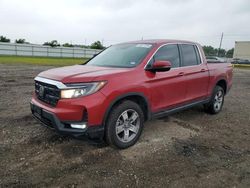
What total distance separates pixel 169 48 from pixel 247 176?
108 inches

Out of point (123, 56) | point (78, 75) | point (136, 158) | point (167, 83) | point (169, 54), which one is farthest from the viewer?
point (169, 54)

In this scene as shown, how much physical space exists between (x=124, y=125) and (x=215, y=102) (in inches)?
134

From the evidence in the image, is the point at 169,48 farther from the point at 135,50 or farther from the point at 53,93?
the point at 53,93

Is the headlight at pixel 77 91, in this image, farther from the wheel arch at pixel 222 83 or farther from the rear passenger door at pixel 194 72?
the wheel arch at pixel 222 83

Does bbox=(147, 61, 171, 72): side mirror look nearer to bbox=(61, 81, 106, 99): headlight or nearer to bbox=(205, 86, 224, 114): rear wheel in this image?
bbox=(61, 81, 106, 99): headlight

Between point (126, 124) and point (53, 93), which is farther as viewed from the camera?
point (126, 124)

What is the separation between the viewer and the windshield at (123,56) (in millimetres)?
4547

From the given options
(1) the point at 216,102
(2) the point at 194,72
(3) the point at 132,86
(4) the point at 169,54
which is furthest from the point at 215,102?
(3) the point at 132,86

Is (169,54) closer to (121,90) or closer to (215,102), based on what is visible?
(121,90)

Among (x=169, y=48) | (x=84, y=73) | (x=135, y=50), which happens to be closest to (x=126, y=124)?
(x=84, y=73)

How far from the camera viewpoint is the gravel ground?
129 inches

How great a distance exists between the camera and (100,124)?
3729 millimetres

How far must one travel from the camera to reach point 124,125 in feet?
13.6

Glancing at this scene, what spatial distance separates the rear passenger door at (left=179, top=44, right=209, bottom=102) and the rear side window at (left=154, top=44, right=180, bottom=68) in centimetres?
18
